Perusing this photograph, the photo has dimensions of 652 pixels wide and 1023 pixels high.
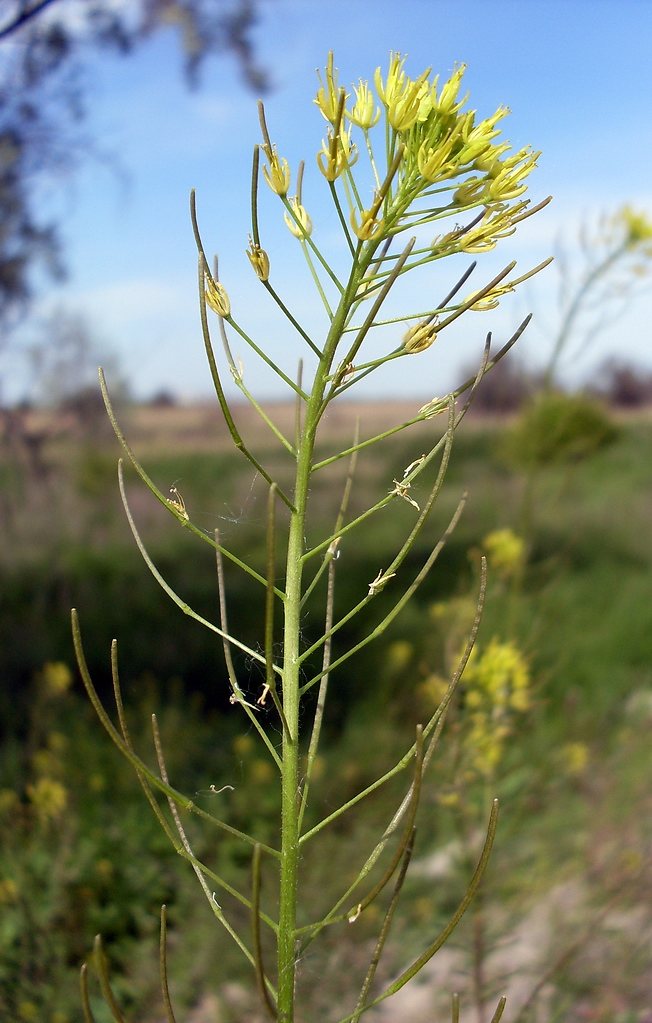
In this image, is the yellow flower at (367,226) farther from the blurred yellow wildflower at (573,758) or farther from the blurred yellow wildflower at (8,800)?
the blurred yellow wildflower at (573,758)

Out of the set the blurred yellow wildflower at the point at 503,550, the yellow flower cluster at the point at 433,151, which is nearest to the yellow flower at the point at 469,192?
the yellow flower cluster at the point at 433,151

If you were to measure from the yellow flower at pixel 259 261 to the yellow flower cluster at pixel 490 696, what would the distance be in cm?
129

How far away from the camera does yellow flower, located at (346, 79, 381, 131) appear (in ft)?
2.20

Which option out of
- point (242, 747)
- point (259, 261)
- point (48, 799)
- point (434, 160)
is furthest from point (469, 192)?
point (242, 747)

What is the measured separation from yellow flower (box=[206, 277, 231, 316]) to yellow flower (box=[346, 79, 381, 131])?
0.67ft

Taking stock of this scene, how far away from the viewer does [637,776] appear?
10.6 ft

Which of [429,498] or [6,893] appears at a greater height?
[429,498]

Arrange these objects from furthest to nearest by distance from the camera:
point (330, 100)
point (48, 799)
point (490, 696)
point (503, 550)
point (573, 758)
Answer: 1. point (573, 758)
2. point (503, 550)
3. point (48, 799)
4. point (490, 696)
5. point (330, 100)

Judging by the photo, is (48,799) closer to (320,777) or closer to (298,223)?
(320,777)

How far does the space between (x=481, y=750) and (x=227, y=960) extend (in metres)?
0.98

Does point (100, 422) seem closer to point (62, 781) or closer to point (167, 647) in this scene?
point (167, 647)

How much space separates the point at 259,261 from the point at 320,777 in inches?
112

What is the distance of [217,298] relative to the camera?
0.70 meters

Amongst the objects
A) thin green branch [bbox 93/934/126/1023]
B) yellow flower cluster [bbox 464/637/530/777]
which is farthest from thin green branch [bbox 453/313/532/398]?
yellow flower cluster [bbox 464/637/530/777]
